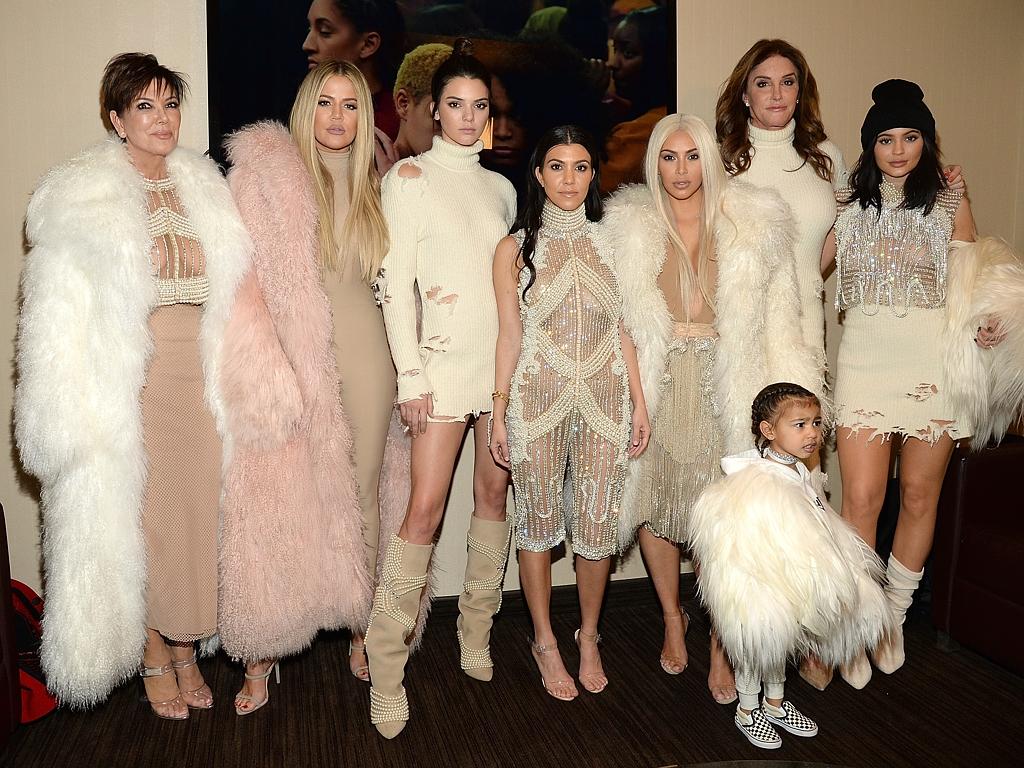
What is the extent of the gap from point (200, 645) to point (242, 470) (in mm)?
843

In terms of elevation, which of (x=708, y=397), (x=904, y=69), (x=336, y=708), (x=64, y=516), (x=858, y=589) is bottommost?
(x=336, y=708)

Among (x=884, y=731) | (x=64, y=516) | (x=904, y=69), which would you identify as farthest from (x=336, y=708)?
(x=904, y=69)

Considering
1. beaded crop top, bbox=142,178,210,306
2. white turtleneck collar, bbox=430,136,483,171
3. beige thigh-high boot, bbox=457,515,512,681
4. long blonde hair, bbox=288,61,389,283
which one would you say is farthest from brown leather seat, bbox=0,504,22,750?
white turtleneck collar, bbox=430,136,483,171

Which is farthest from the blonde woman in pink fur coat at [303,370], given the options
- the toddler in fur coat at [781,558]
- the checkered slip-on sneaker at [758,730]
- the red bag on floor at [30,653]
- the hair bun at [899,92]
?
the hair bun at [899,92]

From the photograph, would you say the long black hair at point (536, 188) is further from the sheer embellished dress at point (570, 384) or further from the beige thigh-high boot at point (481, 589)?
the beige thigh-high boot at point (481, 589)

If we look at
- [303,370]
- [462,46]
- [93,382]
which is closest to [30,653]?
[93,382]

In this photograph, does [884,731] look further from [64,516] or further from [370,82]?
[370,82]

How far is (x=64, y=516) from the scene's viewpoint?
2.43 m

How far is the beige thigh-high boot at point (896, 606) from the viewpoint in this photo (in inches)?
117

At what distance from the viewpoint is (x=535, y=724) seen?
266 centimetres

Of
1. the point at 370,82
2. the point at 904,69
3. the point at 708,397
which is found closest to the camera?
the point at 708,397

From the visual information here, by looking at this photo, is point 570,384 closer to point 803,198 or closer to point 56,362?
point 803,198

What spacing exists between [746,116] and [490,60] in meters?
0.95

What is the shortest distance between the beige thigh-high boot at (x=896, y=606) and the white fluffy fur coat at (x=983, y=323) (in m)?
0.59
